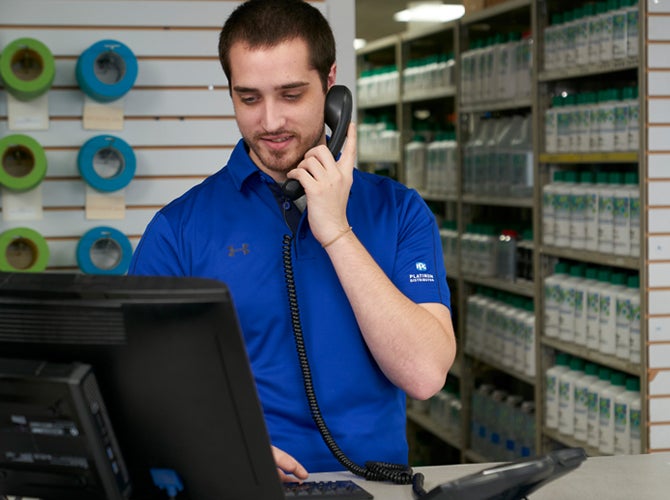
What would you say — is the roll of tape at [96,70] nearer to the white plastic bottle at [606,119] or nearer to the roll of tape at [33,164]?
the roll of tape at [33,164]

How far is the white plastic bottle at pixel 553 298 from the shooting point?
16.8 feet

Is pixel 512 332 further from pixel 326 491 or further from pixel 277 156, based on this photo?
pixel 326 491

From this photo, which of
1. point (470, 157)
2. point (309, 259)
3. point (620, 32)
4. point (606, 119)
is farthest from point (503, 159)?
point (309, 259)

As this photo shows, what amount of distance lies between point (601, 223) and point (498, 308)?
52.7 inches

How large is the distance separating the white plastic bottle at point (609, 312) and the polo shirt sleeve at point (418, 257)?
2568 mm

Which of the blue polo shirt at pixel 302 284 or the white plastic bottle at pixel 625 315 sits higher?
the blue polo shirt at pixel 302 284

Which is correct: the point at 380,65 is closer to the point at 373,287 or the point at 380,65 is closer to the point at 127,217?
the point at 127,217

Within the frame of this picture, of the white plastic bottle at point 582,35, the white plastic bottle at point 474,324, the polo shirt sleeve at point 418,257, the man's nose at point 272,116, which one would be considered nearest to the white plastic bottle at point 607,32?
the white plastic bottle at point 582,35

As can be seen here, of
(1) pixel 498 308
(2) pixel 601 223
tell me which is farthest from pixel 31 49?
(1) pixel 498 308

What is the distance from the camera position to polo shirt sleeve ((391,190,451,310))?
211 centimetres

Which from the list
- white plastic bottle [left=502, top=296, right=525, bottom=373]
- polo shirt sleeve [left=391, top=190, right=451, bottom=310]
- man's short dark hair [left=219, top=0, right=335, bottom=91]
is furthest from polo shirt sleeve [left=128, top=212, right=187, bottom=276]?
white plastic bottle [left=502, top=296, right=525, bottom=373]

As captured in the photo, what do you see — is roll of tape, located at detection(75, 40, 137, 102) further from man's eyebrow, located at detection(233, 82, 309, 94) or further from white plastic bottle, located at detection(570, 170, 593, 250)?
white plastic bottle, located at detection(570, 170, 593, 250)

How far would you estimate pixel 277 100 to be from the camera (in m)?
2.04

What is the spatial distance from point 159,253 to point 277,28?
0.55 m
